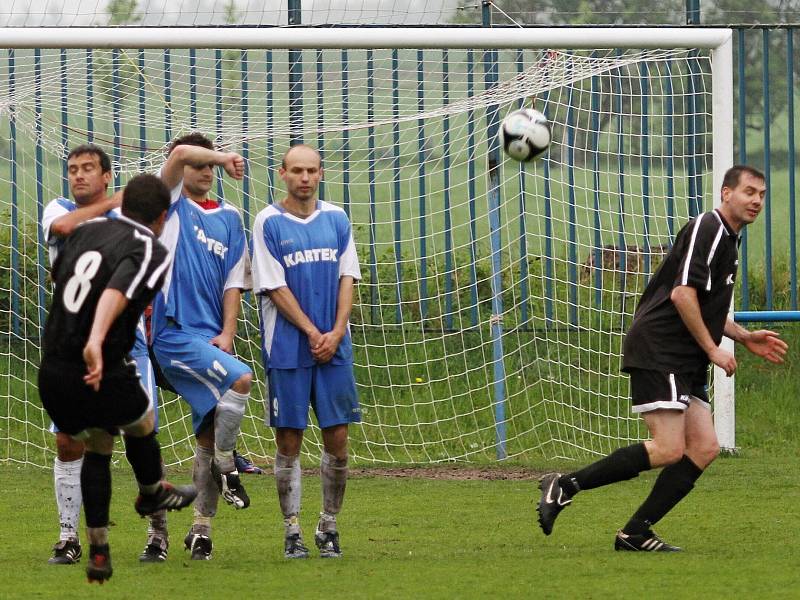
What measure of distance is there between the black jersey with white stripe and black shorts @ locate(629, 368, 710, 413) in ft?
8.50

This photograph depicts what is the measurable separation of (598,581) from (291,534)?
5.41 ft

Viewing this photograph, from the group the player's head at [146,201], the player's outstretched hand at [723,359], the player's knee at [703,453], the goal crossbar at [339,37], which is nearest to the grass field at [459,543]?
the player's knee at [703,453]

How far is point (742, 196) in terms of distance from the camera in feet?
22.8

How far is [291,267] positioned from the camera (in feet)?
22.9

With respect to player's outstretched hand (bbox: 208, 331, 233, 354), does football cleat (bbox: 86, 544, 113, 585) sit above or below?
below

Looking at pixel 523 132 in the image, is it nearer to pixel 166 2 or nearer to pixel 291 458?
pixel 291 458

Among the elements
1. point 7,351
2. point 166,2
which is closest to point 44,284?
point 7,351

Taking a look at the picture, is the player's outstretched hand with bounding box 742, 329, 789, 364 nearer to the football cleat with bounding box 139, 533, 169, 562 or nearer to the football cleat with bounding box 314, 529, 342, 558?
the football cleat with bounding box 314, 529, 342, 558

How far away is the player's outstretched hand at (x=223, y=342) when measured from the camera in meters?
7.01

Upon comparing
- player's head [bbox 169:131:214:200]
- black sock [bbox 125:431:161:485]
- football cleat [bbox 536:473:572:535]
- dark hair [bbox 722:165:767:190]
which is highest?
player's head [bbox 169:131:214:200]

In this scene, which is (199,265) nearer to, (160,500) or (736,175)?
(160,500)

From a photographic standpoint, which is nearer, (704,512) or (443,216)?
(704,512)

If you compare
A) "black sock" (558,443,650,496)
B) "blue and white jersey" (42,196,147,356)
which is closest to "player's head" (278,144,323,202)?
"blue and white jersey" (42,196,147,356)

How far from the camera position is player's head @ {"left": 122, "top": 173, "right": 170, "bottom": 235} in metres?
5.89
